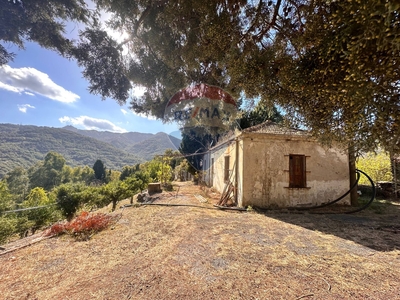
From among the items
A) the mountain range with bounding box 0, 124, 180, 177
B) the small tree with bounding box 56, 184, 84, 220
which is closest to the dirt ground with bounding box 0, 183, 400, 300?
the small tree with bounding box 56, 184, 84, 220

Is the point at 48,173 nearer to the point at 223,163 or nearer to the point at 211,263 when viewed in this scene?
the point at 223,163

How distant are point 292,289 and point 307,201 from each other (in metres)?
5.98

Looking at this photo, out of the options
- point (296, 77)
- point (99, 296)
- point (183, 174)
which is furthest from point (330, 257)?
point (183, 174)

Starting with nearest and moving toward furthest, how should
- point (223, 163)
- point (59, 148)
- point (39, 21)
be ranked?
point (39, 21), point (223, 163), point (59, 148)

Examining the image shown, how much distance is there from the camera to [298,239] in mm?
4238

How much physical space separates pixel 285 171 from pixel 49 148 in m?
116

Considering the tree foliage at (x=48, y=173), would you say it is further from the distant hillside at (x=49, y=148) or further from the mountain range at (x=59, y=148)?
the distant hillside at (x=49, y=148)

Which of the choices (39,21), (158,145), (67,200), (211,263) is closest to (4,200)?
(67,200)

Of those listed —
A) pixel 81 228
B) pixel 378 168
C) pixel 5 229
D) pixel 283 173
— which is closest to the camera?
pixel 81 228

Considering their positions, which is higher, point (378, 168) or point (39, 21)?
point (39, 21)

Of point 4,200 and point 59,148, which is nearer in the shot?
point 4,200

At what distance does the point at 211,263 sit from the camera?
309 cm

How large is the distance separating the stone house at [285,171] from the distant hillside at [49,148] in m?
94.2

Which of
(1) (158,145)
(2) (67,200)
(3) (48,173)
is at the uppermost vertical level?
(1) (158,145)
